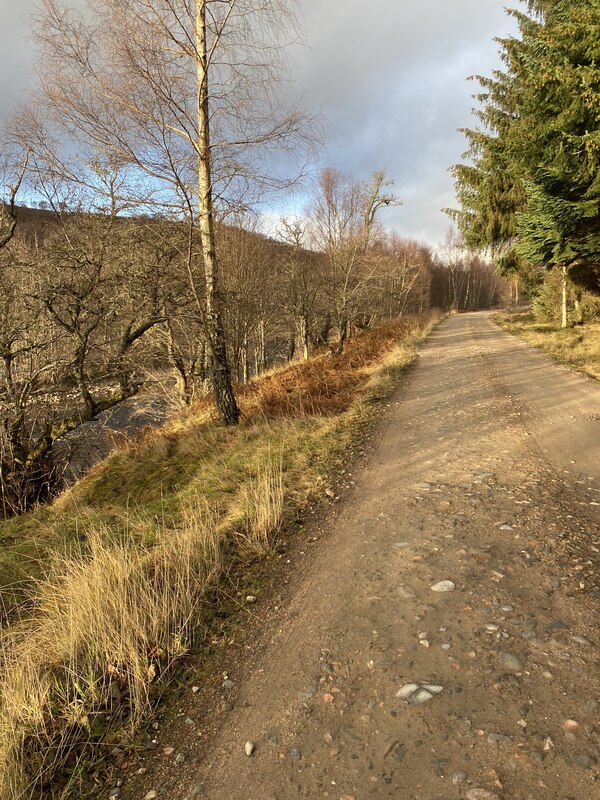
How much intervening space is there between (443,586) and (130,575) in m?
2.26

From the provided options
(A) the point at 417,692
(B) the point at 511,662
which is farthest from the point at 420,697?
(B) the point at 511,662

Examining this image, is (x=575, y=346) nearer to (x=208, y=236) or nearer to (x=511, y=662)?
(x=208, y=236)

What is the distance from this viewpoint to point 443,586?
2.92 metres

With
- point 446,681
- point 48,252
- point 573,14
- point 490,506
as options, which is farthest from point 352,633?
point 573,14

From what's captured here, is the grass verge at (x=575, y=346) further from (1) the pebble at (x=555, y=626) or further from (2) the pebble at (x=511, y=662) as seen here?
(2) the pebble at (x=511, y=662)

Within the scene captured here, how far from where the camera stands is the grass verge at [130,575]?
2104 millimetres

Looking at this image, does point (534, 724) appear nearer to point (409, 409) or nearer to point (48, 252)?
point (409, 409)

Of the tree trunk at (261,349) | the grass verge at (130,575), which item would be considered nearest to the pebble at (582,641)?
the grass verge at (130,575)

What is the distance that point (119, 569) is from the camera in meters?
2.98

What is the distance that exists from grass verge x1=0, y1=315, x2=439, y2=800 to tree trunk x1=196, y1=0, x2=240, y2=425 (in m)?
0.65

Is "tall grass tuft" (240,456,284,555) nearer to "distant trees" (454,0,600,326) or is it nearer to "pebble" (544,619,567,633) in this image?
"pebble" (544,619,567,633)

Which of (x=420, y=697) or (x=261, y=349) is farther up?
(x=261, y=349)

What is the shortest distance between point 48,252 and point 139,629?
8.44 metres

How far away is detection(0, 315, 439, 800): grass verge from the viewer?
2.10 metres
